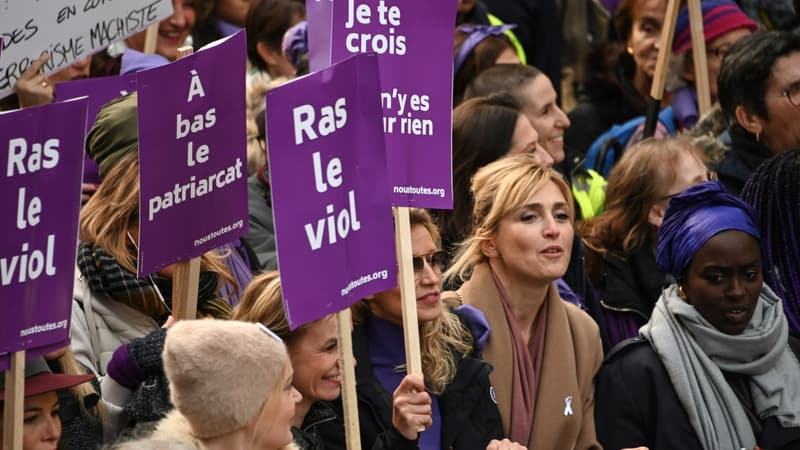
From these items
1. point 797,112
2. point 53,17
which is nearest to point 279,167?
point 53,17

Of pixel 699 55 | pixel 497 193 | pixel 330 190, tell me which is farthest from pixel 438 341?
pixel 699 55

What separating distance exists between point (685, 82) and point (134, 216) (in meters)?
4.32

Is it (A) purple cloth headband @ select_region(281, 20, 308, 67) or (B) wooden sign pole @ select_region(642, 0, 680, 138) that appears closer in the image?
Answer: (B) wooden sign pole @ select_region(642, 0, 680, 138)

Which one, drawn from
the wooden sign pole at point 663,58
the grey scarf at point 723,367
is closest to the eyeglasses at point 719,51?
the wooden sign pole at point 663,58

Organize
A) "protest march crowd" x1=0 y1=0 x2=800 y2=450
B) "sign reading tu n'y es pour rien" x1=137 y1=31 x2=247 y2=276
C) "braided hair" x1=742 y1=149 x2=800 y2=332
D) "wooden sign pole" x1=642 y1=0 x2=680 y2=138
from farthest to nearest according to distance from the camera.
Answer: "wooden sign pole" x1=642 y1=0 x2=680 y2=138, "braided hair" x1=742 y1=149 x2=800 y2=332, "sign reading tu n'y es pour rien" x1=137 y1=31 x2=247 y2=276, "protest march crowd" x1=0 y1=0 x2=800 y2=450

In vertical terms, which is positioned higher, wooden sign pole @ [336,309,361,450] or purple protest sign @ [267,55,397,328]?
purple protest sign @ [267,55,397,328]

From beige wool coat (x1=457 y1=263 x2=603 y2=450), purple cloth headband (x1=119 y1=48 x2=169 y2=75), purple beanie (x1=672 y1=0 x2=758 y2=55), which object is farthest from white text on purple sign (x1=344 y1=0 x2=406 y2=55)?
purple beanie (x1=672 y1=0 x2=758 y2=55)

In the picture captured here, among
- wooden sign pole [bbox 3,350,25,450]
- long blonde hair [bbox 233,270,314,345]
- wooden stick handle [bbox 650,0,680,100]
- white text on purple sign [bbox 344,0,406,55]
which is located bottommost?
wooden sign pole [bbox 3,350,25,450]

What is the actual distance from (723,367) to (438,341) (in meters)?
1.08

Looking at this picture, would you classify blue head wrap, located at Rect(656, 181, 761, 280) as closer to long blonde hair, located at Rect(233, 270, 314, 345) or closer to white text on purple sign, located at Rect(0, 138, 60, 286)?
long blonde hair, located at Rect(233, 270, 314, 345)

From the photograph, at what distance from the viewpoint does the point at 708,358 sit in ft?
21.3

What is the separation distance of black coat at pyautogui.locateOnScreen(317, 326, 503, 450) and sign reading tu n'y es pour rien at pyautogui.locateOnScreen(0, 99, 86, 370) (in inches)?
44.5

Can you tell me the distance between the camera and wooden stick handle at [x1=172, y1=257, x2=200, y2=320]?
230 inches

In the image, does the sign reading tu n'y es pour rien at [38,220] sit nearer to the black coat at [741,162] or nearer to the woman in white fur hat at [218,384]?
the woman in white fur hat at [218,384]
